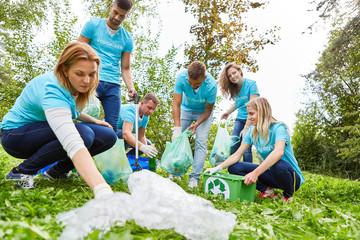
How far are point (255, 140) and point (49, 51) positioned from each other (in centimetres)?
642

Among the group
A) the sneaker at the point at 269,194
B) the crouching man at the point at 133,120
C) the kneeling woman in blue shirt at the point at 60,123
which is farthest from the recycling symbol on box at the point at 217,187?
the kneeling woman in blue shirt at the point at 60,123

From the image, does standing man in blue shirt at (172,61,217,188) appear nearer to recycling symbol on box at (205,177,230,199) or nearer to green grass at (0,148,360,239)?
recycling symbol on box at (205,177,230,199)

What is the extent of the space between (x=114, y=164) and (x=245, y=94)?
1.91m

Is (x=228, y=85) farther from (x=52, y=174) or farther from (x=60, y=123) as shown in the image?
(x=60, y=123)

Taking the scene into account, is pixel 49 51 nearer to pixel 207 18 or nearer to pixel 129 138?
pixel 207 18

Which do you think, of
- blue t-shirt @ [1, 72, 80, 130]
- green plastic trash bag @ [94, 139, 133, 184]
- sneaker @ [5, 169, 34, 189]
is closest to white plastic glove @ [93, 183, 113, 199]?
blue t-shirt @ [1, 72, 80, 130]

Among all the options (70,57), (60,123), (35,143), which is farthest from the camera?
(35,143)

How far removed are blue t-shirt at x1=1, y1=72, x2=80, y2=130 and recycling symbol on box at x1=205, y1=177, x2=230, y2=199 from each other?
4.47ft

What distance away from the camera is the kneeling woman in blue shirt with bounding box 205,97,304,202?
261 cm

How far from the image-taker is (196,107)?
3.60 metres

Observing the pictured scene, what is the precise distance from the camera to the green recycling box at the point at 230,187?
2.52m

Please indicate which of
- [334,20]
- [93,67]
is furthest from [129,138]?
[334,20]

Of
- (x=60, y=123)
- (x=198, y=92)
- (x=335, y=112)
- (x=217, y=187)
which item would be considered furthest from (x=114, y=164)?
(x=335, y=112)

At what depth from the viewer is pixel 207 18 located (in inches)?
352
